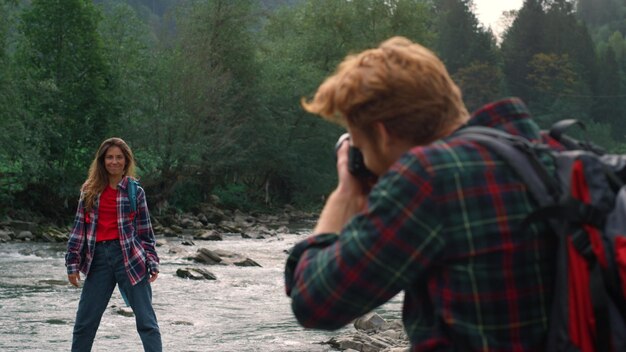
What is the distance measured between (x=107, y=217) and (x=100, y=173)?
1.13 ft

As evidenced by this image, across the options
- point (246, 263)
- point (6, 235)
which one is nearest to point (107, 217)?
point (246, 263)

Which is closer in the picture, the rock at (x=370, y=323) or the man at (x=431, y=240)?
the man at (x=431, y=240)

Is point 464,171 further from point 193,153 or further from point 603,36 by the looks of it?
point 603,36

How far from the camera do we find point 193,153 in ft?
128

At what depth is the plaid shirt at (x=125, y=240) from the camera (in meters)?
7.32

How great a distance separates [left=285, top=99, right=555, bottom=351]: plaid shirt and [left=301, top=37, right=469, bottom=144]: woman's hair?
9cm

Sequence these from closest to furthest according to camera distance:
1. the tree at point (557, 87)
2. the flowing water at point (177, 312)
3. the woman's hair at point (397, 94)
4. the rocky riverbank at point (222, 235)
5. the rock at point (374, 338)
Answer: the woman's hair at point (397, 94) < the rock at point (374, 338) < the rocky riverbank at point (222, 235) < the flowing water at point (177, 312) < the tree at point (557, 87)

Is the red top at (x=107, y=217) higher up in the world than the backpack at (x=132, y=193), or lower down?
lower down

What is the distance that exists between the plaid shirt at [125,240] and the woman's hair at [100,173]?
0.06 m

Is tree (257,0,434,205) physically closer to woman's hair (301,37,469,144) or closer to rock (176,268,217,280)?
rock (176,268,217,280)

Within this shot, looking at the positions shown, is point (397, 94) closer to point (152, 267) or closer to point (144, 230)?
point (152, 267)

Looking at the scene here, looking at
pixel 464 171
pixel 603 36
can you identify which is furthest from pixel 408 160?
pixel 603 36

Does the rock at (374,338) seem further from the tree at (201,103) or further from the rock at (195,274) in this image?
the tree at (201,103)

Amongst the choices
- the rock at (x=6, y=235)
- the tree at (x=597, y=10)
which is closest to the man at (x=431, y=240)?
the rock at (x=6, y=235)
